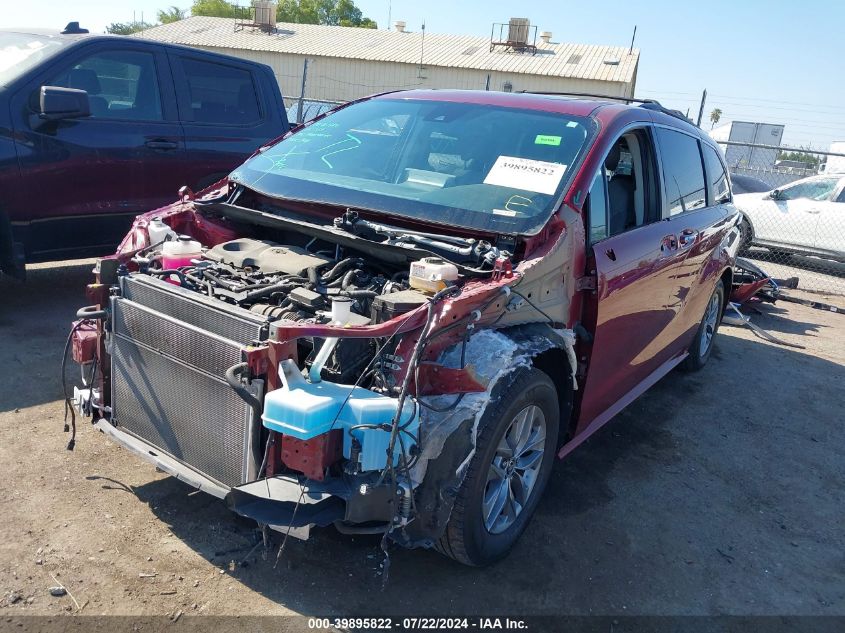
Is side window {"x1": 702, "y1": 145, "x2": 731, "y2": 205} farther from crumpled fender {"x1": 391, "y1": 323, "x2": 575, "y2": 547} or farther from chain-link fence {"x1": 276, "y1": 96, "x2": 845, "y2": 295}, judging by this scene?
chain-link fence {"x1": 276, "y1": 96, "x2": 845, "y2": 295}

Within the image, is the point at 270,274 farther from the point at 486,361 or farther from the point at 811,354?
the point at 811,354

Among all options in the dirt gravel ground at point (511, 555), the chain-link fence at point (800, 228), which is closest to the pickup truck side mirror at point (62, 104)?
the dirt gravel ground at point (511, 555)

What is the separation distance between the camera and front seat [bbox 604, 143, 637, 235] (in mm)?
3680

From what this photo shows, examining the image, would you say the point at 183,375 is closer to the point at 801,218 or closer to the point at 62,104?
the point at 62,104

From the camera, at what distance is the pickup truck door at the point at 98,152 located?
5207 mm

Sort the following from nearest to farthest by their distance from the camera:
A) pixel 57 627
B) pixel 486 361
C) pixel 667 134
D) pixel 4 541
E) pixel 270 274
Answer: pixel 57 627 → pixel 486 361 → pixel 4 541 → pixel 270 274 → pixel 667 134

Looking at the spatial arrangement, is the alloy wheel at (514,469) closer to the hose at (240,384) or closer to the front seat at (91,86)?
the hose at (240,384)

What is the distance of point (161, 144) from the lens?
5938mm

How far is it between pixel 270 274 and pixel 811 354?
19.6 ft

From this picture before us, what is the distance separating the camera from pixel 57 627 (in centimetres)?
250

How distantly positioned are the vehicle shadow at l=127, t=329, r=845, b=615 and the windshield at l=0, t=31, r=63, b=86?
11.9ft

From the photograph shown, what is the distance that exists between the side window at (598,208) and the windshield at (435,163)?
0.16m

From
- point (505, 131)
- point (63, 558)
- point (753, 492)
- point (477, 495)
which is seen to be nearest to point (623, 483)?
point (753, 492)

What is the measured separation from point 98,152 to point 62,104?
502 mm
